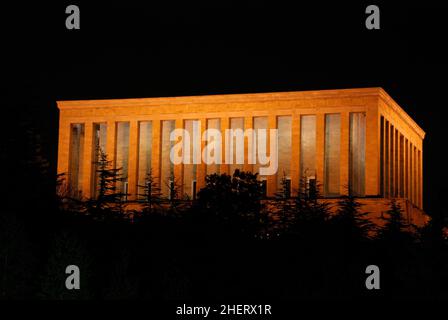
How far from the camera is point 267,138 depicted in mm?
55188

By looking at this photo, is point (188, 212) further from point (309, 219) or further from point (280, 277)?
point (280, 277)

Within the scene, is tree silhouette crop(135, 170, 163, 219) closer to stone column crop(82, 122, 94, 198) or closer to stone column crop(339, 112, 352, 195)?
stone column crop(82, 122, 94, 198)

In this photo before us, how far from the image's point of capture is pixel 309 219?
32.7 meters

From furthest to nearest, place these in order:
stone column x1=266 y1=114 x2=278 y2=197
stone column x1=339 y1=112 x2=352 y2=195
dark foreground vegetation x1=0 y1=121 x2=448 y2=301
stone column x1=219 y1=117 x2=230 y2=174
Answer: stone column x1=219 y1=117 x2=230 y2=174 < stone column x1=266 y1=114 x2=278 y2=197 < stone column x1=339 y1=112 x2=352 y2=195 < dark foreground vegetation x1=0 y1=121 x2=448 y2=301

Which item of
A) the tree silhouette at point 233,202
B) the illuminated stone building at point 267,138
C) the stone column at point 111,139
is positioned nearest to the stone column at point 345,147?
the illuminated stone building at point 267,138

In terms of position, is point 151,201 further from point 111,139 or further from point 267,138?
point 111,139

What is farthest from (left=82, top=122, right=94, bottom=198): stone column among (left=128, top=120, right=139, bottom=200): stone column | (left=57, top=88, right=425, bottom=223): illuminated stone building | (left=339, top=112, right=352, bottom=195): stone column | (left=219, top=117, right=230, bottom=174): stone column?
(left=339, top=112, right=352, bottom=195): stone column

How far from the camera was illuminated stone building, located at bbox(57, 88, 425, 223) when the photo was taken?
53.5 metres

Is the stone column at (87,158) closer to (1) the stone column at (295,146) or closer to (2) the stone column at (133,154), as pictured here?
(2) the stone column at (133,154)

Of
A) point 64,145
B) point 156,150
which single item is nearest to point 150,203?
point 156,150

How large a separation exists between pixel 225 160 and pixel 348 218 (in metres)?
23.3

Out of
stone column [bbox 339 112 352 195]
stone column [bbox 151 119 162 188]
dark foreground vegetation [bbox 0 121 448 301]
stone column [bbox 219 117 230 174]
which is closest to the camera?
dark foreground vegetation [bbox 0 121 448 301]
